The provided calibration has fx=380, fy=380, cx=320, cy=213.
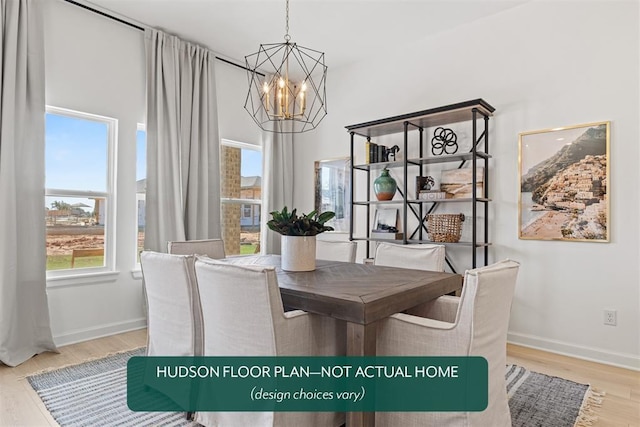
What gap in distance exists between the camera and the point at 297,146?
503 centimetres

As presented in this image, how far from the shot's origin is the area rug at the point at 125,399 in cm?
200

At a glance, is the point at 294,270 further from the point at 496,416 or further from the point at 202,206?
the point at 202,206

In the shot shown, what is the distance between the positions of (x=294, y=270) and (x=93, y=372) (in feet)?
5.19

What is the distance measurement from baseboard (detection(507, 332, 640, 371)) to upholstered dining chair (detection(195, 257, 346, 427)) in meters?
2.13

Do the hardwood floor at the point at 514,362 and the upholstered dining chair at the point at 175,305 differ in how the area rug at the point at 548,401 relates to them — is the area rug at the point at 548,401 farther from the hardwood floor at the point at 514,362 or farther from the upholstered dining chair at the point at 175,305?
the upholstered dining chair at the point at 175,305

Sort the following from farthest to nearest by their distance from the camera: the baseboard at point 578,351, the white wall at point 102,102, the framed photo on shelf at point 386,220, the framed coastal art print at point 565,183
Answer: the framed photo on shelf at point 386,220 < the white wall at point 102,102 < the framed coastal art print at point 565,183 < the baseboard at point 578,351

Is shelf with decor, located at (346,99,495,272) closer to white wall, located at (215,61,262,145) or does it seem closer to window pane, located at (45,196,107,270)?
white wall, located at (215,61,262,145)

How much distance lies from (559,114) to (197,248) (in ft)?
10.0

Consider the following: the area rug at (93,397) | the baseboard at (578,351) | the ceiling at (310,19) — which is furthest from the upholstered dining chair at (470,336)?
the ceiling at (310,19)

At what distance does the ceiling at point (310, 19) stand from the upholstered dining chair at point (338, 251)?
203cm

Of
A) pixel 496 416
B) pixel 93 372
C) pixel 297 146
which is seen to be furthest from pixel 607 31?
pixel 93 372

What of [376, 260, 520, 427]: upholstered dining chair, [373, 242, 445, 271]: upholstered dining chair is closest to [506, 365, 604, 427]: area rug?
[376, 260, 520, 427]: upholstered dining chair

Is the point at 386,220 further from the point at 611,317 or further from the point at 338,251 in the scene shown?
the point at 611,317

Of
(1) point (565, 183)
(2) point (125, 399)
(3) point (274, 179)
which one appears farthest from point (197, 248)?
(1) point (565, 183)
